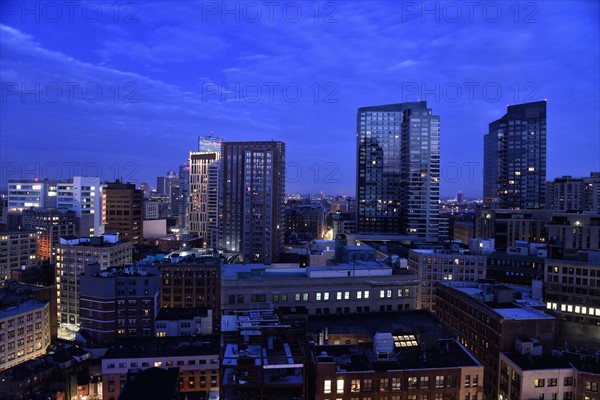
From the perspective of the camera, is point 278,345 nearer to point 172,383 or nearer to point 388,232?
point 172,383

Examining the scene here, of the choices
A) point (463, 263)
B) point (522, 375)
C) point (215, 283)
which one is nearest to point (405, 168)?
point (463, 263)

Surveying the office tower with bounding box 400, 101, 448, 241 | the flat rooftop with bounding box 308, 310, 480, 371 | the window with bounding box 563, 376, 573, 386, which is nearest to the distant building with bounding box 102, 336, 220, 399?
the flat rooftop with bounding box 308, 310, 480, 371

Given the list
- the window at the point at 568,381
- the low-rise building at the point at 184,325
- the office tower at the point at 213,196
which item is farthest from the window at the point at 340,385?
the office tower at the point at 213,196

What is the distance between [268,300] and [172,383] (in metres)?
15.3

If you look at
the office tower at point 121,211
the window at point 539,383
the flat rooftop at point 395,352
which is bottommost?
the window at point 539,383

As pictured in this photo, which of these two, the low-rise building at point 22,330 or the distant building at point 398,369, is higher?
the distant building at point 398,369

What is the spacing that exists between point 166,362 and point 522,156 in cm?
16595

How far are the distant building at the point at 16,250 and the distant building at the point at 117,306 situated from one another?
51973 millimetres

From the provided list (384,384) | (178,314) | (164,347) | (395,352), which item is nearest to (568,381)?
(395,352)

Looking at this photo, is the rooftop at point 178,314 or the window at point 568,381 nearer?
the window at point 568,381

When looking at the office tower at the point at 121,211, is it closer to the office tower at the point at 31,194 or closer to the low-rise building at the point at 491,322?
the office tower at the point at 31,194

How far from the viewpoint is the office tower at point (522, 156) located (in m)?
179

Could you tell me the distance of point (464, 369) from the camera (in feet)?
134

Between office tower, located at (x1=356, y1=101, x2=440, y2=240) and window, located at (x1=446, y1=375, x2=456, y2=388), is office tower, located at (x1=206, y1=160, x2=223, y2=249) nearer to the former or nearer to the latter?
office tower, located at (x1=356, y1=101, x2=440, y2=240)
